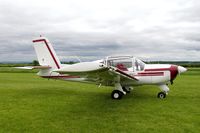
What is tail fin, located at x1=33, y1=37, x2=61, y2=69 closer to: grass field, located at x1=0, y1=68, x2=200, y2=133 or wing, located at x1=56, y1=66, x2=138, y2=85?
wing, located at x1=56, y1=66, x2=138, y2=85

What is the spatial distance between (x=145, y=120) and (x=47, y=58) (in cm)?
737

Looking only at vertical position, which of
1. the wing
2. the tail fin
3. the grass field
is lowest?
the grass field

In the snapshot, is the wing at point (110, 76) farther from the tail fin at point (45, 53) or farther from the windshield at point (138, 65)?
the tail fin at point (45, 53)

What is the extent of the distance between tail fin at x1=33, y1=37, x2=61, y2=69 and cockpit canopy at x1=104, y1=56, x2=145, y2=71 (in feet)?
10.1

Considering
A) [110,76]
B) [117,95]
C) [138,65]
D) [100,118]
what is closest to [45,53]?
[110,76]

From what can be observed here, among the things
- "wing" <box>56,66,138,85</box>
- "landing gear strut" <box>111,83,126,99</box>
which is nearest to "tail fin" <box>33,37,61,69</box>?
"wing" <box>56,66,138,85</box>

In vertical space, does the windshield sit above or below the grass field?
above

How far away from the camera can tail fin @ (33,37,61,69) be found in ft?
41.6

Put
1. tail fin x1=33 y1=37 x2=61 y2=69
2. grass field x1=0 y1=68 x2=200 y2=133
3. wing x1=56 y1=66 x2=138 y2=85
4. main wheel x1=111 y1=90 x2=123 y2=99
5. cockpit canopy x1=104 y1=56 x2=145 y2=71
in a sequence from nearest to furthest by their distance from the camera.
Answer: grass field x1=0 y1=68 x2=200 y2=133 < wing x1=56 y1=66 x2=138 y2=85 < main wheel x1=111 y1=90 x2=123 y2=99 < cockpit canopy x1=104 y1=56 x2=145 y2=71 < tail fin x1=33 y1=37 x2=61 y2=69

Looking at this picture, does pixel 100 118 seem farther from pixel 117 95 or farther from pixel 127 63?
pixel 127 63

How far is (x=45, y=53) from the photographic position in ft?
41.7

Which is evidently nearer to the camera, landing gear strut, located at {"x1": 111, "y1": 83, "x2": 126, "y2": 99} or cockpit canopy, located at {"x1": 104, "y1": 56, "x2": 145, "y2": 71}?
landing gear strut, located at {"x1": 111, "y1": 83, "x2": 126, "y2": 99}

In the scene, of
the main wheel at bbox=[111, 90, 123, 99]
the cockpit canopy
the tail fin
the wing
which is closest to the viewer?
the wing

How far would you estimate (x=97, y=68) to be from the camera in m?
7.49
